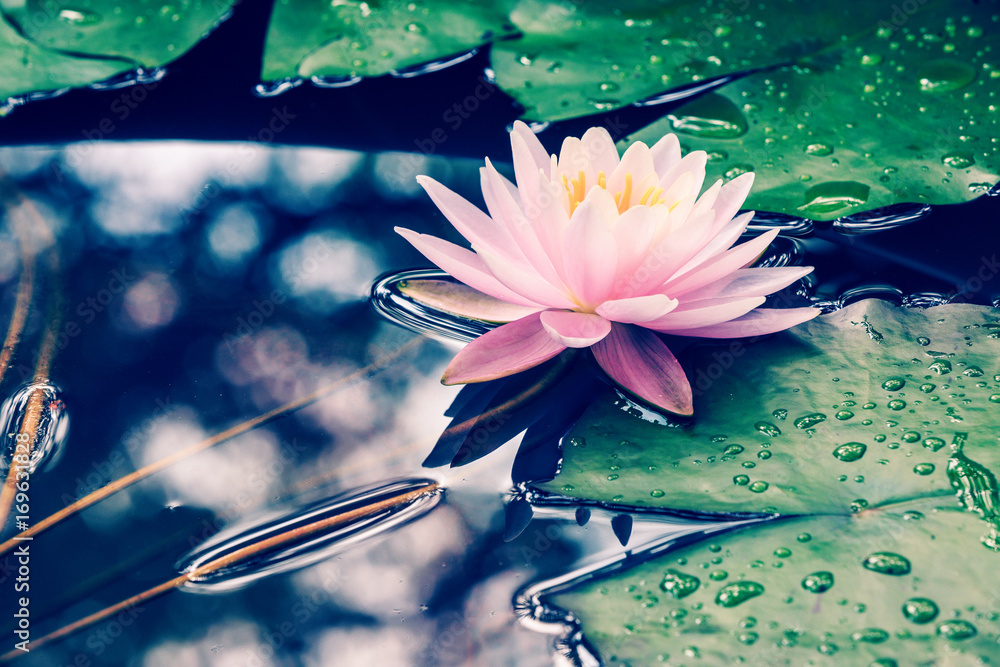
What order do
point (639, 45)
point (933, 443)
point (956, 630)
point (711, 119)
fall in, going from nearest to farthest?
1. point (956, 630)
2. point (933, 443)
3. point (711, 119)
4. point (639, 45)

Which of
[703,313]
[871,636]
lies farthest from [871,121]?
[871,636]

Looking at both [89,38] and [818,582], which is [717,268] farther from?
[89,38]

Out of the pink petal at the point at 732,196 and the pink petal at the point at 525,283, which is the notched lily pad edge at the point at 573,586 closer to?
the pink petal at the point at 525,283

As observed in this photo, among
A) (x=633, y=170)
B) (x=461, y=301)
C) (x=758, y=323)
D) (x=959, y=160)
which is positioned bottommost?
(x=461, y=301)

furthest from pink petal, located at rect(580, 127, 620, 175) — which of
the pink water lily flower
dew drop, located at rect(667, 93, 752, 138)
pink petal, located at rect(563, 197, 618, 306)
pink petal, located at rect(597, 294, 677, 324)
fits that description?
dew drop, located at rect(667, 93, 752, 138)

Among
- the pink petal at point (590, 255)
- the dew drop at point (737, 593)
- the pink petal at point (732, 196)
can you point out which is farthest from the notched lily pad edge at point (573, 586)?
the pink petal at point (732, 196)

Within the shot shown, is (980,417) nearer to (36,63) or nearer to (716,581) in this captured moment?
(716,581)

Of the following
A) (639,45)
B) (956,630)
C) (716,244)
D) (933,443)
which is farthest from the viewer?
(639,45)
